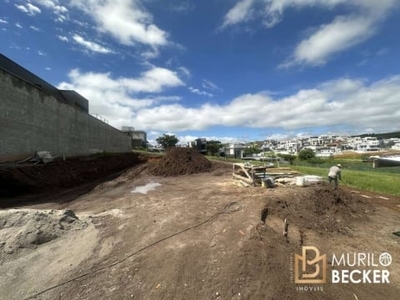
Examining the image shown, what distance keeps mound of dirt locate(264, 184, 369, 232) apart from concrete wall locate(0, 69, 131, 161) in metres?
12.7

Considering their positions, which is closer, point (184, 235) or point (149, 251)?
point (149, 251)

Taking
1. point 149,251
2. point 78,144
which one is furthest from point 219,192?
point 78,144

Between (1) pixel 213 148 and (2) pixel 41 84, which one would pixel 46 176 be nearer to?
(2) pixel 41 84

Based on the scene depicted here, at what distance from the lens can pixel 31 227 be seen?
239 inches

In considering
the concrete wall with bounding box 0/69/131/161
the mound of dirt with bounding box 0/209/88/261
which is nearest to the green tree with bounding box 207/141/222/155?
the concrete wall with bounding box 0/69/131/161

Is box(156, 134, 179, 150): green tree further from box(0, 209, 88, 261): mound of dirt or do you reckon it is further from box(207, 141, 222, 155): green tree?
box(0, 209, 88, 261): mound of dirt

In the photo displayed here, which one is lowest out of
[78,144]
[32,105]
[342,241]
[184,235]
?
[342,241]

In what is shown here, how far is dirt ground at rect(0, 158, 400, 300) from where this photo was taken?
4.29m

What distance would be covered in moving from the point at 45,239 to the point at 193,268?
366 centimetres

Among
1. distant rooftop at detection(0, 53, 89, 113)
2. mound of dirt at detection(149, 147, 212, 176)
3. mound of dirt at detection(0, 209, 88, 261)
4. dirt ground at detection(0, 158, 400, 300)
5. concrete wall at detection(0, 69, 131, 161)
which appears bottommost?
dirt ground at detection(0, 158, 400, 300)

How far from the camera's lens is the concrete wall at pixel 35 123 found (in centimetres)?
1264

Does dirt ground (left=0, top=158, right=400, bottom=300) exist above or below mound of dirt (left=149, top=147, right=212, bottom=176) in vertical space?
below

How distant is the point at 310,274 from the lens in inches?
182

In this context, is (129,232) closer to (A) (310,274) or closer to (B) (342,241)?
(A) (310,274)
